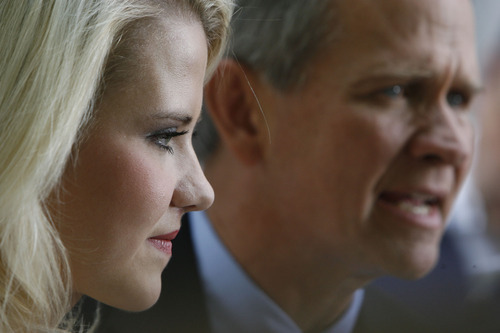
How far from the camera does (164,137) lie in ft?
1.78

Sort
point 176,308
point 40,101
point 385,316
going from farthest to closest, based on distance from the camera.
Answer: point 385,316, point 176,308, point 40,101

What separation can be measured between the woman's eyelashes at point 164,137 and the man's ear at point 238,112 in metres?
0.30

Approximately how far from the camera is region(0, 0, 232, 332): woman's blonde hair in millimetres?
486

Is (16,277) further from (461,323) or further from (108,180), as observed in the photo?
(461,323)

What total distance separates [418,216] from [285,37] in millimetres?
304

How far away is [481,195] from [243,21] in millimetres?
458

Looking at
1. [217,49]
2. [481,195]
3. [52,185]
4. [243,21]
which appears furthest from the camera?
[481,195]

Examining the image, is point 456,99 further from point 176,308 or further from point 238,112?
point 176,308

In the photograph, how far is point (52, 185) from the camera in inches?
19.7

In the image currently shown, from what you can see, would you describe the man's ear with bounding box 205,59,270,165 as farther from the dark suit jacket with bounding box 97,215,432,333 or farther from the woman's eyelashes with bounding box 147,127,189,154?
the woman's eyelashes with bounding box 147,127,189,154

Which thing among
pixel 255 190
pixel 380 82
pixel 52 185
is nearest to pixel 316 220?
pixel 255 190

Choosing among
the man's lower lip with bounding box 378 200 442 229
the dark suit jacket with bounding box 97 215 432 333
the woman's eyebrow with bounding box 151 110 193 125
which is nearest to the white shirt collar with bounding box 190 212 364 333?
the dark suit jacket with bounding box 97 215 432 333

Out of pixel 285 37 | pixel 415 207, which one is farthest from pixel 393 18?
pixel 415 207

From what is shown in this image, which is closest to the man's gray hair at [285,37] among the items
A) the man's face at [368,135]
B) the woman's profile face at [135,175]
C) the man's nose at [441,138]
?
the man's face at [368,135]
